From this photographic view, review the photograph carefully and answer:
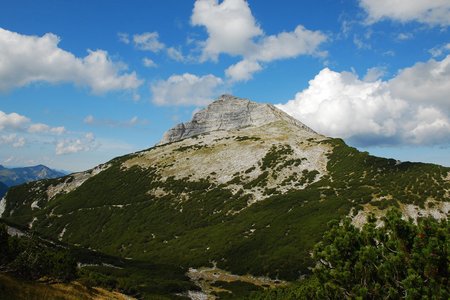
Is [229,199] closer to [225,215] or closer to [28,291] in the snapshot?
[225,215]

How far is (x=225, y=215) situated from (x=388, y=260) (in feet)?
254

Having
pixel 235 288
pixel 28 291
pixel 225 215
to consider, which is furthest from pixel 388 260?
pixel 225 215

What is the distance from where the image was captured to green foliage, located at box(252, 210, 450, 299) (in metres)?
11.8

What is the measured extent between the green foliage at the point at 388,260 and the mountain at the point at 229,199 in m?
44.3

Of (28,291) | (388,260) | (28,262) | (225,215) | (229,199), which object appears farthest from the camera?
(229,199)

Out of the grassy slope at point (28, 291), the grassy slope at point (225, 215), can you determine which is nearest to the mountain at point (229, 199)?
the grassy slope at point (225, 215)

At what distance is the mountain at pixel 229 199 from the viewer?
67.4m

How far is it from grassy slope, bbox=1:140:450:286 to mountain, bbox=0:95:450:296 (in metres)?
0.28

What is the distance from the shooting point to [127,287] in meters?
36.6

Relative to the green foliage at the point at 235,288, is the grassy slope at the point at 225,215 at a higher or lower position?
higher

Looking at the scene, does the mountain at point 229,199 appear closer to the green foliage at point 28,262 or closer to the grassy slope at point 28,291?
the green foliage at point 28,262

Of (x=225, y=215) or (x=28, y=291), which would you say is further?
(x=225, y=215)

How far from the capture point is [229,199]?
9725 cm

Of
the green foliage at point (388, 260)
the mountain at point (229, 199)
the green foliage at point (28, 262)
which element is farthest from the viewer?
the mountain at point (229, 199)
